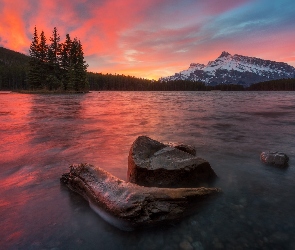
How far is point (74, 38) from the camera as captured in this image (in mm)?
63188

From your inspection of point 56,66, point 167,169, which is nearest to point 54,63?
point 56,66

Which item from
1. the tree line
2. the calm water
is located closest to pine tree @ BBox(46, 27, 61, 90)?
the tree line

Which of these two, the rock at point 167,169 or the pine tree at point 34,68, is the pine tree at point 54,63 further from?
the rock at point 167,169

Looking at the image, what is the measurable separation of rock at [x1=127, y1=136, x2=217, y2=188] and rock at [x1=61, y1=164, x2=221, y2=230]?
588 mm

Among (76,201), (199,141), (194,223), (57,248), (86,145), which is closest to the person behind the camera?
(57,248)

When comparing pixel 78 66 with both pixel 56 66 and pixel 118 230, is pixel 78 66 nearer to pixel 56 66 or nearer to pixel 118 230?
pixel 56 66

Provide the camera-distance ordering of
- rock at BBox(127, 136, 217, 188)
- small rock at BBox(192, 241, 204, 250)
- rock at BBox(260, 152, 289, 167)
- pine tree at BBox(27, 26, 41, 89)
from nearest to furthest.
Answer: small rock at BBox(192, 241, 204, 250)
rock at BBox(127, 136, 217, 188)
rock at BBox(260, 152, 289, 167)
pine tree at BBox(27, 26, 41, 89)

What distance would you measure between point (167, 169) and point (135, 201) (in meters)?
1.32

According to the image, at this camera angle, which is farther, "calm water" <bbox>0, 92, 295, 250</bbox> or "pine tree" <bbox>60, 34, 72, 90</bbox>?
"pine tree" <bbox>60, 34, 72, 90</bbox>

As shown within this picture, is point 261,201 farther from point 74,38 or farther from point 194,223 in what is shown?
point 74,38

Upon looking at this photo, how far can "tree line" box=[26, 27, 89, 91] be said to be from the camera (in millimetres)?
56125

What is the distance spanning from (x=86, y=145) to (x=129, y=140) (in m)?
1.76

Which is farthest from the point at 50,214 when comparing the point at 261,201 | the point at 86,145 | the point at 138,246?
the point at 86,145

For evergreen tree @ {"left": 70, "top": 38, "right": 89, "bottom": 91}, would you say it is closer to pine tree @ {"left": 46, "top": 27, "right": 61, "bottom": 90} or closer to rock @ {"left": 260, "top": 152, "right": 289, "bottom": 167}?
pine tree @ {"left": 46, "top": 27, "right": 61, "bottom": 90}
